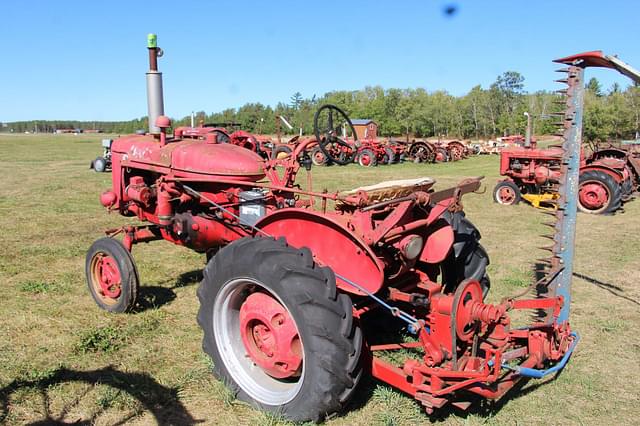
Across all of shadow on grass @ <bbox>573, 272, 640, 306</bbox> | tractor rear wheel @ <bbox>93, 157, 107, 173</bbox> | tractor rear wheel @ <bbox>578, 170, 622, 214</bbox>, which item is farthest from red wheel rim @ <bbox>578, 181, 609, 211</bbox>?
tractor rear wheel @ <bbox>93, 157, 107, 173</bbox>

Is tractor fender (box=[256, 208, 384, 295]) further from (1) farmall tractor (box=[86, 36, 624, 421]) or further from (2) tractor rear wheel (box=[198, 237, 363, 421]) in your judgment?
(2) tractor rear wheel (box=[198, 237, 363, 421])

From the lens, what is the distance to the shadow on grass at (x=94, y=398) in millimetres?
2879

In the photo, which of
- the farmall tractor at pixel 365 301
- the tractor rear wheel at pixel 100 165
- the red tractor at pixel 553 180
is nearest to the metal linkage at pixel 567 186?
the farmall tractor at pixel 365 301

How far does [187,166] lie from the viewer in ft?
14.5

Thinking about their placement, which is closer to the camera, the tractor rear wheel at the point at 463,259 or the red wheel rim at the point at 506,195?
the tractor rear wheel at the point at 463,259

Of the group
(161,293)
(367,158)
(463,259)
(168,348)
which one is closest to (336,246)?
(463,259)

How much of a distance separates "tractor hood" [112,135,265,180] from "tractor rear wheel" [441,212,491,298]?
1.66m

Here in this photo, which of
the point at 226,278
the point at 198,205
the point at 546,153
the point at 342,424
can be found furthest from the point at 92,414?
the point at 546,153

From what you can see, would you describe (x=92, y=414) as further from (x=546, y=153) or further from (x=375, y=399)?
(x=546, y=153)

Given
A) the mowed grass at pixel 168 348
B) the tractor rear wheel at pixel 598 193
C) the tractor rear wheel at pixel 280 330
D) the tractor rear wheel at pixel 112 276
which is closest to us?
the tractor rear wheel at pixel 280 330

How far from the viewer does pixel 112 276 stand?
446 centimetres

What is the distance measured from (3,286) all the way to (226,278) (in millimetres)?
3370

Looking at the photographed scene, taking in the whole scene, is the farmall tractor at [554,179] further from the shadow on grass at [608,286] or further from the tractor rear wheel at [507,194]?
the shadow on grass at [608,286]

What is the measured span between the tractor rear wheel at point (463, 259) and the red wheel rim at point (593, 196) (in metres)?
7.40
